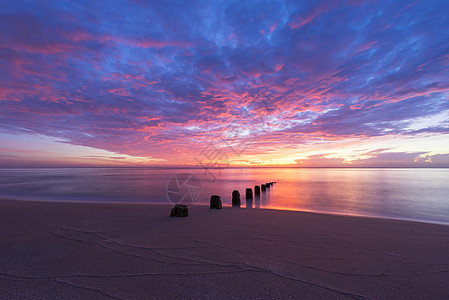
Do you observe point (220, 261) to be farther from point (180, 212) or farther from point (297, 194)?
point (297, 194)

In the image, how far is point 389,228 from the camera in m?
6.36

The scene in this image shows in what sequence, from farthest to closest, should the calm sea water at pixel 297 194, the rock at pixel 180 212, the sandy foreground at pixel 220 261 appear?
1. the calm sea water at pixel 297 194
2. the rock at pixel 180 212
3. the sandy foreground at pixel 220 261

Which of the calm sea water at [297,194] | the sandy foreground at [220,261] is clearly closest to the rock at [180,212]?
the sandy foreground at [220,261]

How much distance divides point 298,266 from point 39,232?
21.2ft

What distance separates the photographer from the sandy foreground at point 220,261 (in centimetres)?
286

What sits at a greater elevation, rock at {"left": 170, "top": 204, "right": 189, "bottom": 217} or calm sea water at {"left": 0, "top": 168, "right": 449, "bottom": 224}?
rock at {"left": 170, "top": 204, "right": 189, "bottom": 217}

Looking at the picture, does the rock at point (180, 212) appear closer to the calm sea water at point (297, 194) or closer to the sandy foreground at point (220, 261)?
the sandy foreground at point (220, 261)

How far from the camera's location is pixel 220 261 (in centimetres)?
372

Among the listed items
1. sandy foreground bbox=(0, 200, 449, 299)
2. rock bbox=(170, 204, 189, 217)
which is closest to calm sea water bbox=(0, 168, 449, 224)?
rock bbox=(170, 204, 189, 217)

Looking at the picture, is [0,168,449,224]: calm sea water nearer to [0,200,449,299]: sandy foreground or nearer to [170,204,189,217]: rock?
[170,204,189,217]: rock

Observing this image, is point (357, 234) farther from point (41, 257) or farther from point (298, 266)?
point (41, 257)

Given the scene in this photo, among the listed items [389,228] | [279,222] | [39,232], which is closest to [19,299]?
[39,232]

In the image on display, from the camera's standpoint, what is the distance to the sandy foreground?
2.86 m

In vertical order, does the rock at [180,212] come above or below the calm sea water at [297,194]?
above
